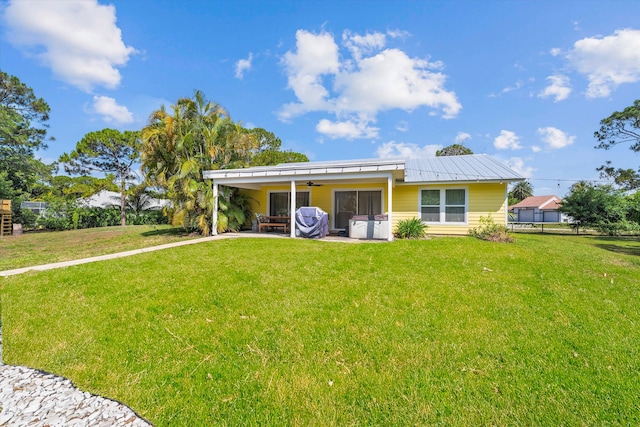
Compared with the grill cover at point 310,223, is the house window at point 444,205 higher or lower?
higher

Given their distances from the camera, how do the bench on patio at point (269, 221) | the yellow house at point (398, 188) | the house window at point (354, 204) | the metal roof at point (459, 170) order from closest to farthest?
1. the yellow house at point (398, 188)
2. the metal roof at point (459, 170)
3. the bench on patio at point (269, 221)
4. the house window at point (354, 204)

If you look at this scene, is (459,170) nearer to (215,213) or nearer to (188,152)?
(215,213)

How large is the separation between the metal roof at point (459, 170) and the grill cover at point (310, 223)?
13.7 feet

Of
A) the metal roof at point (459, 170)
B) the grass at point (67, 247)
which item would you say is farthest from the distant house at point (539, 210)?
the grass at point (67, 247)

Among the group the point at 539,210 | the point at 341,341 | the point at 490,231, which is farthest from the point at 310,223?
the point at 539,210

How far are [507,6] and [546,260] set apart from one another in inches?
325

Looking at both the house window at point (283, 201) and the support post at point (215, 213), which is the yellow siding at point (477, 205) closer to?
the house window at point (283, 201)

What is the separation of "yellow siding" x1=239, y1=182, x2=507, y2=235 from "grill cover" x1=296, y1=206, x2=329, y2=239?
116 inches

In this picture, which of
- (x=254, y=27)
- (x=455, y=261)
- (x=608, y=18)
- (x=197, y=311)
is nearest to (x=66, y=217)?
(x=254, y=27)

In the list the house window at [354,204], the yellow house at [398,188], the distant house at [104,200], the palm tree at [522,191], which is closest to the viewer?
the yellow house at [398,188]

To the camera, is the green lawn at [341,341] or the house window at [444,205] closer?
the green lawn at [341,341]

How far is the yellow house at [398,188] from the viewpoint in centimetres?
1066

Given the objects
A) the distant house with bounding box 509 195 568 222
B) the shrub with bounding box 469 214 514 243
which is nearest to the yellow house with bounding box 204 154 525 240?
the shrub with bounding box 469 214 514 243

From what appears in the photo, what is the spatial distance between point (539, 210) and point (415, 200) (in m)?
40.4
